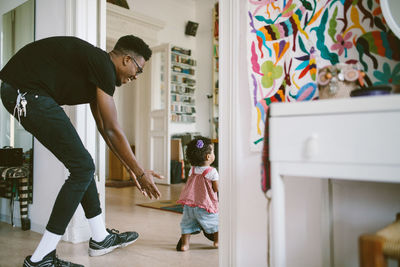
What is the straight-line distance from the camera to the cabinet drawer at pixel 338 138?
752mm

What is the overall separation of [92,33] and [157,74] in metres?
3.82

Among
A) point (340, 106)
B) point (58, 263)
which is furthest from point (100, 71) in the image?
point (340, 106)

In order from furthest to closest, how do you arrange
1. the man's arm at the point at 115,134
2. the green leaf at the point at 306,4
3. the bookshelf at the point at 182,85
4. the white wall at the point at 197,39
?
the white wall at the point at 197,39 → the bookshelf at the point at 182,85 → the man's arm at the point at 115,134 → the green leaf at the point at 306,4

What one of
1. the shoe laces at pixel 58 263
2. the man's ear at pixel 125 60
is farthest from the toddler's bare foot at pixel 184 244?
the man's ear at pixel 125 60

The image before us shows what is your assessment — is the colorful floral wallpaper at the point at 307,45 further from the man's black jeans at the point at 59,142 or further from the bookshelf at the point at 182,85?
the bookshelf at the point at 182,85

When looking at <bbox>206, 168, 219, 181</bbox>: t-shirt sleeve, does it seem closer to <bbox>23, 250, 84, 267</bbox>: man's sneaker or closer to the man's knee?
the man's knee

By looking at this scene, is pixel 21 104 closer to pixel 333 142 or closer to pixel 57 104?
pixel 57 104

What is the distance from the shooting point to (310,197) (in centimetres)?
129

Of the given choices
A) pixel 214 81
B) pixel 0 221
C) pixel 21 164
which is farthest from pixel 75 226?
pixel 214 81

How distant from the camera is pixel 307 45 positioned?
130 centimetres

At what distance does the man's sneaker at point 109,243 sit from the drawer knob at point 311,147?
1.53m

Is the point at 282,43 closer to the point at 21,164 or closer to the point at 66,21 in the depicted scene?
the point at 66,21

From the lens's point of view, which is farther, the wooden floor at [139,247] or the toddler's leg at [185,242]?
the toddler's leg at [185,242]

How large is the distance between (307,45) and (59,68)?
120cm
